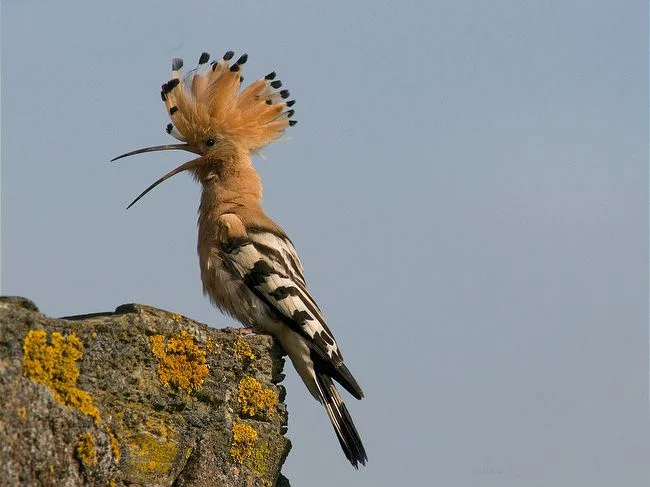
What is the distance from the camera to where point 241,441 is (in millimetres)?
3201

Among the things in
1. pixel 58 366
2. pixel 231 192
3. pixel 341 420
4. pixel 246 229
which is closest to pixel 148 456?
pixel 58 366

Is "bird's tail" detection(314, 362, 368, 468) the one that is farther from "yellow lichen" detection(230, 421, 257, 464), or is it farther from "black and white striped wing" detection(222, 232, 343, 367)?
"yellow lichen" detection(230, 421, 257, 464)

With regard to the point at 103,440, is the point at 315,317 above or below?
above

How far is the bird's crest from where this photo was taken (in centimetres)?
552

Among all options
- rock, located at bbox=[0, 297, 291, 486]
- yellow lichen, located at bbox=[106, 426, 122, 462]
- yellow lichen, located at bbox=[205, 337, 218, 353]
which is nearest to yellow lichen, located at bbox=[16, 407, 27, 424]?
rock, located at bbox=[0, 297, 291, 486]

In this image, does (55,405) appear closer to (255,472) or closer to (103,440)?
(103,440)

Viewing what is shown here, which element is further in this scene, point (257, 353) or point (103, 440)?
point (257, 353)

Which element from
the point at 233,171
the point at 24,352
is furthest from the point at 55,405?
the point at 233,171

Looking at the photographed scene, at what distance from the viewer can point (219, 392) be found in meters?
3.17

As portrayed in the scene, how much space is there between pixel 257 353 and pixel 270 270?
1.18m

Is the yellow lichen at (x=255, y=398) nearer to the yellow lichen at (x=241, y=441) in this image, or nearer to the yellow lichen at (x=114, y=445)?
the yellow lichen at (x=241, y=441)

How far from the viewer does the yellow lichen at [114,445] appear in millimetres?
2742

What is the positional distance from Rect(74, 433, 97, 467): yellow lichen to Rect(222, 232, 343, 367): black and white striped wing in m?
1.68

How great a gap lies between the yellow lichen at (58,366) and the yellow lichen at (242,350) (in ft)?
2.28
